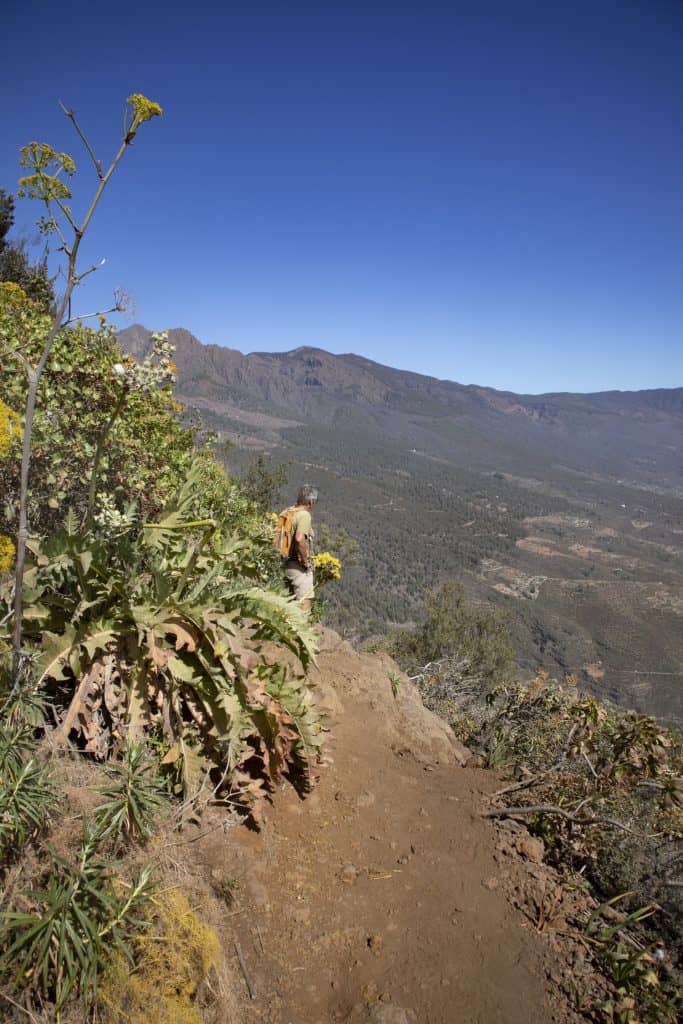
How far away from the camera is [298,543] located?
559cm

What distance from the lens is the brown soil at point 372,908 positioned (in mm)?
2580

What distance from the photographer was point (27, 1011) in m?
1.65

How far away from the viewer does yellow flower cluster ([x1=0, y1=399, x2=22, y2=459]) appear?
12.7 feet

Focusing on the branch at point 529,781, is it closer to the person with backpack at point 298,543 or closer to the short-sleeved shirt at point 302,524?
the person with backpack at point 298,543

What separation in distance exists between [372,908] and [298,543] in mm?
3130

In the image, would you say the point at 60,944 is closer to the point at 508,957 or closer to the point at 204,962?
the point at 204,962

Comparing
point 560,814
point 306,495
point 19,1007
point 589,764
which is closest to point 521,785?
point 560,814

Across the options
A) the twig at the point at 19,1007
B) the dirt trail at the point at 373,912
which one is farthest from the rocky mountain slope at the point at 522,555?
the twig at the point at 19,1007

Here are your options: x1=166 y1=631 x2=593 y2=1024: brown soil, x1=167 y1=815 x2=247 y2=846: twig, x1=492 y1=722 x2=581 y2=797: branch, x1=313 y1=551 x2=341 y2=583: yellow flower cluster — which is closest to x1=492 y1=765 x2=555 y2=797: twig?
x1=492 y1=722 x2=581 y2=797: branch

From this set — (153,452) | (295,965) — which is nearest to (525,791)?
(295,965)

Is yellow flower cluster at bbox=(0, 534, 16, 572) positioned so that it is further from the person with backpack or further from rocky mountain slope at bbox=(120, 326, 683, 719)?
A: rocky mountain slope at bbox=(120, 326, 683, 719)

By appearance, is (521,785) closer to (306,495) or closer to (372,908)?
(372,908)

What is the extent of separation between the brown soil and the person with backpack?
1.75 metres

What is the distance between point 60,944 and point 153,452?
4.14 metres
